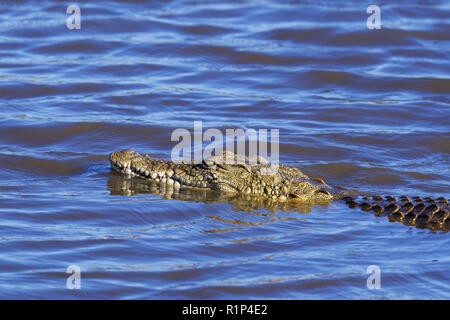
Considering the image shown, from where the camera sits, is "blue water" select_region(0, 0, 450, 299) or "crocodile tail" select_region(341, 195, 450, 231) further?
"crocodile tail" select_region(341, 195, 450, 231)

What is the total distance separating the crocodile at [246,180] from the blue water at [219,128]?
164mm

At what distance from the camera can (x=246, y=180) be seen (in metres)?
7.23

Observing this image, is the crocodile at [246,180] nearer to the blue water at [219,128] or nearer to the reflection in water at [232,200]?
the reflection in water at [232,200]

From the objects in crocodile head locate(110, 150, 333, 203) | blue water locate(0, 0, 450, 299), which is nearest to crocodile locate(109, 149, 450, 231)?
crocodile head locate(110, 150, 333, 203)

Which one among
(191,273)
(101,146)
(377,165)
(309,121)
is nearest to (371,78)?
(309,121)

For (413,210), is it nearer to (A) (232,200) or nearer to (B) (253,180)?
(B) (253,180)

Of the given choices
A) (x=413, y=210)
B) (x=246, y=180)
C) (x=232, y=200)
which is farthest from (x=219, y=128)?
(x=413, y=210)

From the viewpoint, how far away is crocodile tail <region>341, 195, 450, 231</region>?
6691 mm

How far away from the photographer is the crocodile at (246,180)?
718 centimetres

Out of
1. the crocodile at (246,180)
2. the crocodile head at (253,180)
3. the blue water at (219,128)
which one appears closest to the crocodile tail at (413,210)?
the crocodile at (246,180)

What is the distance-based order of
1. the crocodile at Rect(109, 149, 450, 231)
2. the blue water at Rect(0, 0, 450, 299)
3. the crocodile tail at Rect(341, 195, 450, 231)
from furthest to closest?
the crocodile at Rect(109, 149, 450, 231)
the crocodile tail at Rect(341, 195, 450, 231)
the blue water at Rect(0, 0, 450, 299)

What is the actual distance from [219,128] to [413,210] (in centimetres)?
335

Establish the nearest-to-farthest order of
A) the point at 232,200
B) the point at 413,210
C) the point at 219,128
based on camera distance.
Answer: the point at 413,210, the point at 232,200, the point at 219,128

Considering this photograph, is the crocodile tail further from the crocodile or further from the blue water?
the blue water
